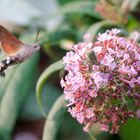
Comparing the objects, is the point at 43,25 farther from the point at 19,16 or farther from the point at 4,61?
the point at 4,61

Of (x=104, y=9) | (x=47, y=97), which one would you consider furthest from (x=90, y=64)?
(x=47, y=97)

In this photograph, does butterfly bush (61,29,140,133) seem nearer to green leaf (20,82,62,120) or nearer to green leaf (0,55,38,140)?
green leaf (0,55,38,140)

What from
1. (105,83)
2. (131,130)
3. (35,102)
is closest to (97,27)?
(131,130)

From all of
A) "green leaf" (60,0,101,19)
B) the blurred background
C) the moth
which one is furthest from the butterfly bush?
"green leaf" (60,0,101,19)

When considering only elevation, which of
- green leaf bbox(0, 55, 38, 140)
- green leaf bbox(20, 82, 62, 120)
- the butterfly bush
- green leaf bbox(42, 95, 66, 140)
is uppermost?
green leaf bbox(20, 82, 62, 120)

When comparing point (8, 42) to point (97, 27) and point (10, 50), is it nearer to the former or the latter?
point (10, 50)

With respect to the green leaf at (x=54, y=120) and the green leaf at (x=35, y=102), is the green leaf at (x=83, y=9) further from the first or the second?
the green leaf at (x=54, y=120)

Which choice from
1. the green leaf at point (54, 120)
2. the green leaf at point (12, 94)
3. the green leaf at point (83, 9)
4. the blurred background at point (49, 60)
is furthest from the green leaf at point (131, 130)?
the green leaf at point (83, 9)
